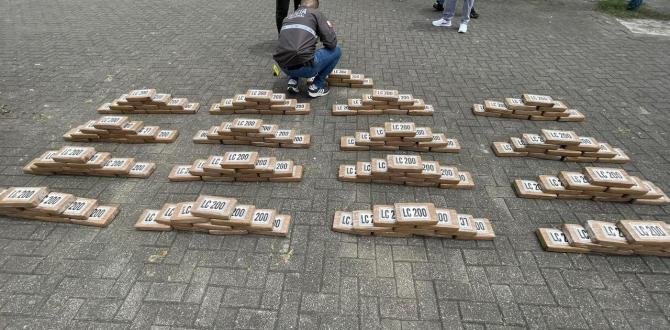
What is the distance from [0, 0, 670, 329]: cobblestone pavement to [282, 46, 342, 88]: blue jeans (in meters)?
0.39

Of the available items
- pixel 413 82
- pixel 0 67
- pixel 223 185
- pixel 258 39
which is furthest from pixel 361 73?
pixel 0 67

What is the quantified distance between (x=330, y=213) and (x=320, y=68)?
3.02 meters

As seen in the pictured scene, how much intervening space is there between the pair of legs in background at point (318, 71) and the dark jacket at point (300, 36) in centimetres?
17

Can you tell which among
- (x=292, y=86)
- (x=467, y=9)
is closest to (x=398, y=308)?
(x=292, y=86)

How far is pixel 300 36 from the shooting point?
505 cm

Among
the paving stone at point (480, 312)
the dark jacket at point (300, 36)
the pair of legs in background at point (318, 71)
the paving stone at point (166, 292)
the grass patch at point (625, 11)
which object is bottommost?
the paving stone at point (166, 292)

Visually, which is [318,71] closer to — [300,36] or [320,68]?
[320,68]

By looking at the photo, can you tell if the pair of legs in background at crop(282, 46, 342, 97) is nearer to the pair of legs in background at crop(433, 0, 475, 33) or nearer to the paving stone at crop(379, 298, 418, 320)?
the paving stone at crop(379, 298, 418, 320)

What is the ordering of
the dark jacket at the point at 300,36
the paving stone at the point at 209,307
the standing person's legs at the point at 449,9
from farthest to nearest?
the standing person's legs at the point at 449,9 → the dark jacket at the point at 300,36 → the paving stone at the point at 209,307

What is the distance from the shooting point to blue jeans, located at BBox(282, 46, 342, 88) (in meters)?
5.47

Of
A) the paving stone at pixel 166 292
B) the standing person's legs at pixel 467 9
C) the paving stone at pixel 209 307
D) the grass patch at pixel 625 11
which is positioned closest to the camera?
the paving stone at pixel 209 307

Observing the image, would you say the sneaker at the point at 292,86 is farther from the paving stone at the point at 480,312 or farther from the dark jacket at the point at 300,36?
the paving stone at the point at 480,312

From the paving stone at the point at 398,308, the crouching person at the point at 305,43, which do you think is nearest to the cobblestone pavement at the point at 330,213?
the paving stone at the point at 398,308

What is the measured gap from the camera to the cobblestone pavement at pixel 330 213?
2.77 meters
